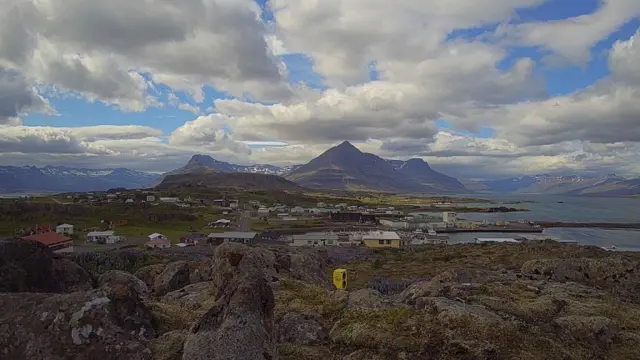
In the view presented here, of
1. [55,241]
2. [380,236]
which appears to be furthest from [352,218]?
[55,241]

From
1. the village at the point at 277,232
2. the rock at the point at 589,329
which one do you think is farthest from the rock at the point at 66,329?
the village at the point at 277,232

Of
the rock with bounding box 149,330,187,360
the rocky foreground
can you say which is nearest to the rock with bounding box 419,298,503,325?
the rocky foreground

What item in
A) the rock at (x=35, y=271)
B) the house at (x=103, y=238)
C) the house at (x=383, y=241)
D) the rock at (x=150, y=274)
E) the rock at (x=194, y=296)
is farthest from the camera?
the house at (x=383, y=241)

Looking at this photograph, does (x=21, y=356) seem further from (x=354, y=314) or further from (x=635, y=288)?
(x=635, y=288)

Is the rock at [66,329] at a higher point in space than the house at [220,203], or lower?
higher

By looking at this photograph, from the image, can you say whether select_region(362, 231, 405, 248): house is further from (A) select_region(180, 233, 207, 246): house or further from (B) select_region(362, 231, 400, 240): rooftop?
(A) select_region(180, 233, 207, 246): house

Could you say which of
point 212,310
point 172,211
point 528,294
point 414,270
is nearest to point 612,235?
point 414,270

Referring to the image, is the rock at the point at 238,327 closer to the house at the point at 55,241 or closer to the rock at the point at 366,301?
the rock at the point at 366,301
